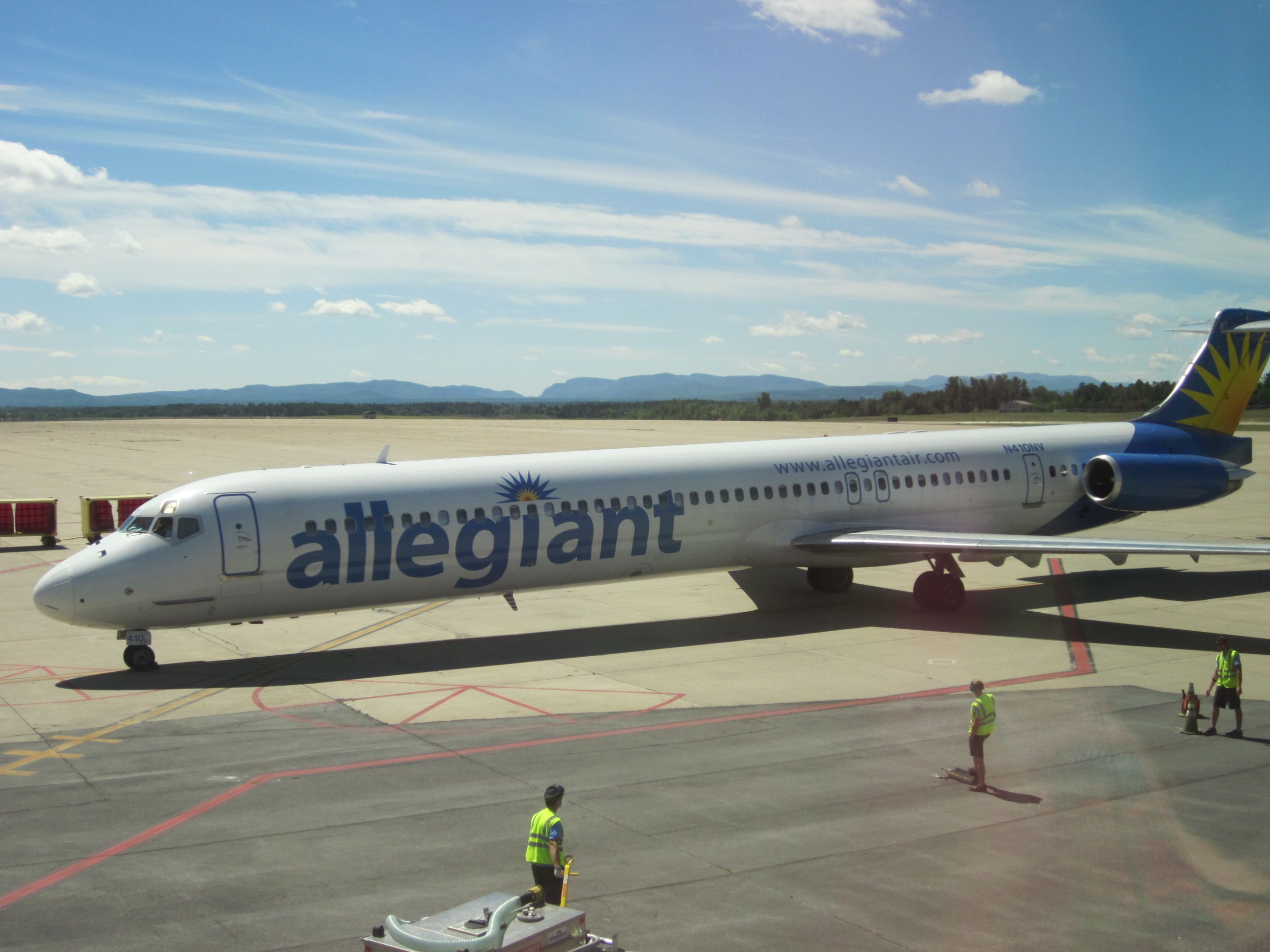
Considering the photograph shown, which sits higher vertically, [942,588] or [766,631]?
[942,588]

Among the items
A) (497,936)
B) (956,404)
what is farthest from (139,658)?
(956,404)

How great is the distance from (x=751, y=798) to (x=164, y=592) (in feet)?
36.5

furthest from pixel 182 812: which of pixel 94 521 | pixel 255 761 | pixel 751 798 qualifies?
pixel 94 521

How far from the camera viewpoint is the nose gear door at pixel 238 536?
60.6 feet

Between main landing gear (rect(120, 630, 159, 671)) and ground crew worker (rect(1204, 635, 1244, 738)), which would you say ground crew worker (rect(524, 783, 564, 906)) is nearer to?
ground crew worker (rect(1204, 635, 1244, 738))

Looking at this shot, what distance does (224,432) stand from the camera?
117875mm

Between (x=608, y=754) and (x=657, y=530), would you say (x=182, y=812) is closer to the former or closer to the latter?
(x=608, y=754)

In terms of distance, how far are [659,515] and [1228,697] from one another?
Answer: 1090cm

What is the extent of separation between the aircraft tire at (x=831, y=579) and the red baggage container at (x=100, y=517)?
922 inches

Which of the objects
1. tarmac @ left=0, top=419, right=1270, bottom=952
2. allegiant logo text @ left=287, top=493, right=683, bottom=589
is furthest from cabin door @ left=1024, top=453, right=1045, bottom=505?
allegiant logo text @ left=287, top=493, right=683, bottom=589

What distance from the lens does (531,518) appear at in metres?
20.8

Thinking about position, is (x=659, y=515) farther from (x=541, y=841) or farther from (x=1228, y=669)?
(x=541, y=841)

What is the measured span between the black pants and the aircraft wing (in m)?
15.0

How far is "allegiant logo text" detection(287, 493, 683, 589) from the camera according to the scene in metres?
19.1
